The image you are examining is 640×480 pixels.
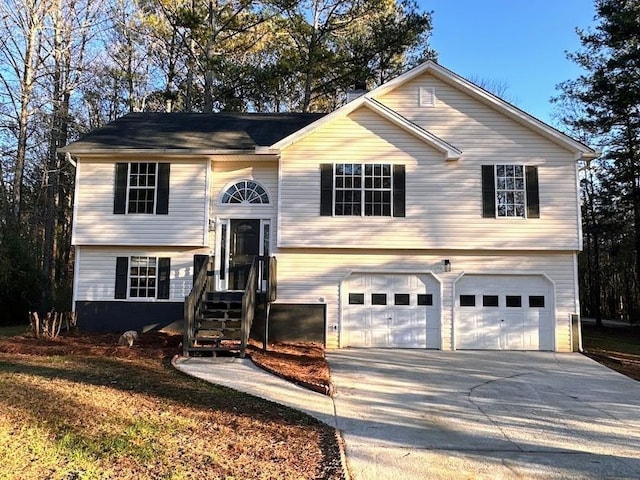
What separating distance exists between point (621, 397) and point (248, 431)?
260 inches

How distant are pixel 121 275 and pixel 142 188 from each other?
2429mm

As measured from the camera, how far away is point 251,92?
73.9 feet

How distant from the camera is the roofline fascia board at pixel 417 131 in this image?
504 inches

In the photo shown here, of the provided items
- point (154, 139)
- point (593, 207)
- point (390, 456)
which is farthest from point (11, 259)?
point (593, 207)

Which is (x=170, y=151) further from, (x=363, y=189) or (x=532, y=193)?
(x=532, y=193)

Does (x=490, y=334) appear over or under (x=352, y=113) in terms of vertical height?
under

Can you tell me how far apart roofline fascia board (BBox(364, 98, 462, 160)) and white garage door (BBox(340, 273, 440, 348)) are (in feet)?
11.0

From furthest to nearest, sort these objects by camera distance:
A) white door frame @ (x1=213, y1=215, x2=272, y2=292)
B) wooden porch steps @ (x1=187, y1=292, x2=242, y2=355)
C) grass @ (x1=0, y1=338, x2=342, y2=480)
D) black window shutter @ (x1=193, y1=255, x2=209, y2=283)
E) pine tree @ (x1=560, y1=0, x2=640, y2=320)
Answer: pine tree @ (x1=560, y1=0, x2=640, y2=320) → white door frame @ (x1=213, y1=215, x2=272, y2=292) → black window shutter @ (x1=193, y1=255, x2=209, y2=283) → wooden porch steps @ (x1=187, y1=292, x2=242, y2=355) → grass @ (x1=0, y1=338, x2=342, y2=480)

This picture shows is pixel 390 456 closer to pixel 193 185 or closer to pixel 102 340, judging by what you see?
pixel 102 340

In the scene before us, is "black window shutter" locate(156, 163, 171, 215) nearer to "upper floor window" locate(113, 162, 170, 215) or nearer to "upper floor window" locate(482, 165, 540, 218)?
"upper floor window" locate(113, 162, 170, 215)

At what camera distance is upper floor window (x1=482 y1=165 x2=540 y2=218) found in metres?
12.9

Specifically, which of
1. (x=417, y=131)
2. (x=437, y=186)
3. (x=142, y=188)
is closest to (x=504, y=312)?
(x=437, y=186)

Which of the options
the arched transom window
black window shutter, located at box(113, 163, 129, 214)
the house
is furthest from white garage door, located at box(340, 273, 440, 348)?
black window shutter, located at box(113, 163, 129, 214)

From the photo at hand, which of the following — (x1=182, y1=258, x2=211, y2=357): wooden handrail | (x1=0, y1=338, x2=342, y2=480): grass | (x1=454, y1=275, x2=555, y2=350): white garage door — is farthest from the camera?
(x1=454, y1=275, x2=555, y2=350): white garage door
